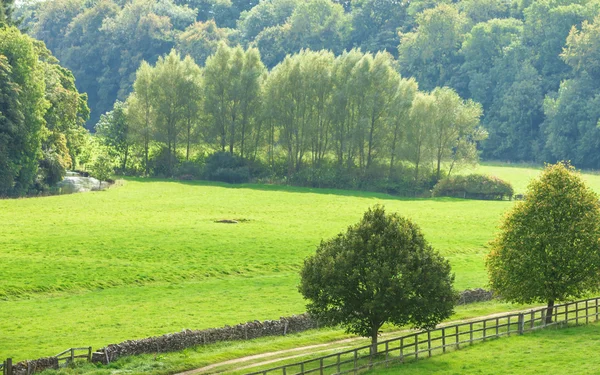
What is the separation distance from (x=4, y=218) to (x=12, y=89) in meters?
23.3

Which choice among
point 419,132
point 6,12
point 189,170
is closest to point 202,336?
point 189,170

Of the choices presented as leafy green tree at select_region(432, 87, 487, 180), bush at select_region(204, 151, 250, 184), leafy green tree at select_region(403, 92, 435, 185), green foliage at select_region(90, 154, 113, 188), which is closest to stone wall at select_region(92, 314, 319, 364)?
green foliage at select_region(90, 154, 113, 188)

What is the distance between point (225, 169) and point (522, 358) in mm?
90262

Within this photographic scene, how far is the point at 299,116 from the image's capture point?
139125 mm

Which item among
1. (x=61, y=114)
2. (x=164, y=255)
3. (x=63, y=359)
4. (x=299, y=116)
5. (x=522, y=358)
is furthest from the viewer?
(x=299, y=116)

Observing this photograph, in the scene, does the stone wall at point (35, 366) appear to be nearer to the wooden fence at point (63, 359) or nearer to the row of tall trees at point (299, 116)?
the wooden fence at point (63, 359)

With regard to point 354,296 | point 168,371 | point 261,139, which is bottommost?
point 168,371

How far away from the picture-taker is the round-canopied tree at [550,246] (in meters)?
58.6

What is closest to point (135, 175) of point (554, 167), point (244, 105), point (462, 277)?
point (244, 105)

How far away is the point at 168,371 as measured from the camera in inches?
1855

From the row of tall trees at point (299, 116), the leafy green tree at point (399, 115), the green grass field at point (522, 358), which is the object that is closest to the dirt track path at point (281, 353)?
the green grass field at point (522, 358)

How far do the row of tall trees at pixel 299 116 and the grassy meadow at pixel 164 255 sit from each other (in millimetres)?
16359

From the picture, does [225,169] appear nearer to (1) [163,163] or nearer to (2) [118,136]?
(1) [163,163]

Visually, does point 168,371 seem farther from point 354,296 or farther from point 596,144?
point 596,144
